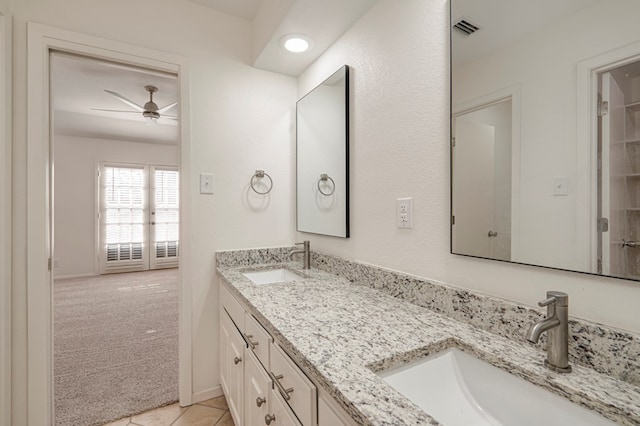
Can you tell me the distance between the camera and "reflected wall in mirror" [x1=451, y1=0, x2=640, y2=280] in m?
0.67

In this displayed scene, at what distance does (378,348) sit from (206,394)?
1.57m

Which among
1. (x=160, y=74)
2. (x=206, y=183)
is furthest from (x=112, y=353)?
(x=160, y=74)

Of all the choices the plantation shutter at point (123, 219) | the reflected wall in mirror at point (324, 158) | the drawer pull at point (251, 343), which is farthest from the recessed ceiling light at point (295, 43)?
the plantation shutter at point (123, 219)

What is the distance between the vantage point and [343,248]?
1667mm

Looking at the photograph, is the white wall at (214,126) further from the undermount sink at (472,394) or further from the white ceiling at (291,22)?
the undermount sink at (472,394)

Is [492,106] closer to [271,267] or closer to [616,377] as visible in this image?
[616,377]

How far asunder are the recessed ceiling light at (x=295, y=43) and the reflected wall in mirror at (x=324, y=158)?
0.77ft

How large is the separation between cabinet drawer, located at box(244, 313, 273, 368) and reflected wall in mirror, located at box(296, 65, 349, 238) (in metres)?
0.67

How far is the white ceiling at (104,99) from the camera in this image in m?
2.87

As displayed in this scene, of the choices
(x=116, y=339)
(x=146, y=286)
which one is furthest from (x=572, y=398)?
(x=146, y=286)

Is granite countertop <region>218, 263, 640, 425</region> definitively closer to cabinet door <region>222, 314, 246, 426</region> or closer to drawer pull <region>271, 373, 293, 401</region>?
drawer pull <region>271, 373, 293, 401</region>

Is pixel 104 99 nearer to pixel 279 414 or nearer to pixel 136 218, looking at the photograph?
pixel 136 218

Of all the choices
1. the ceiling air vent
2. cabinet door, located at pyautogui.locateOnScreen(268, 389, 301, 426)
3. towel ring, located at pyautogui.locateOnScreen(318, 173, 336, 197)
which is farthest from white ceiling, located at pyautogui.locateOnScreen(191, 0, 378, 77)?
cabinet door, located at pyautogui.locateOnScreen(268, 389, 301, 426)

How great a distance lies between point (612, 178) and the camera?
26.7 inches
